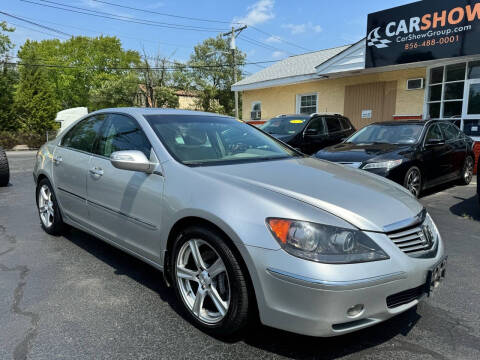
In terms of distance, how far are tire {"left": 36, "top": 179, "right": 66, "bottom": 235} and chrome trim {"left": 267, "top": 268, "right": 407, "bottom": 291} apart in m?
3.25

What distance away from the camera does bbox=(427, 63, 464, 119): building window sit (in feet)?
34.0

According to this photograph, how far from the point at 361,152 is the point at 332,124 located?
4036 mm

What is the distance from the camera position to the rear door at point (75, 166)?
362cm

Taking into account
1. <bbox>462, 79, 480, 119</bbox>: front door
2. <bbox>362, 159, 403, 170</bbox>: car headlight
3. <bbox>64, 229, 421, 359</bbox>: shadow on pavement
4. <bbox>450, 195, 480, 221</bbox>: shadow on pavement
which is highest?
<bbox>462, 79, 480, 119</bbox>: front door

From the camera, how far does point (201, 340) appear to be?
2.37 m

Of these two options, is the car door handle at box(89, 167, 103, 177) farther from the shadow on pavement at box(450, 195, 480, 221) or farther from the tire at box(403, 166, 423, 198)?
the shadow on pavement at box(450, 195, 480, 221)

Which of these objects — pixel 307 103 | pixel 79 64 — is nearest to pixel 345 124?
pixel 307 103

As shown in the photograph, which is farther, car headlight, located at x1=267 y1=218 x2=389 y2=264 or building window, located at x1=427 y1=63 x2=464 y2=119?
building window, located at x1=427 y1=63 x2=464 y2=119

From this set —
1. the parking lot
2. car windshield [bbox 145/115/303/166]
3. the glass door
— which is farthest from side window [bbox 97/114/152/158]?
the glass door

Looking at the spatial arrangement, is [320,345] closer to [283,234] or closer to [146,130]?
[283,234]

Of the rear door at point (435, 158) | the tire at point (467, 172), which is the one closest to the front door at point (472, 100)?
the tire at point (467, 172)

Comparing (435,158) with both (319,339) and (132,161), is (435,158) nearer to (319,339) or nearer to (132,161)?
(319,339)

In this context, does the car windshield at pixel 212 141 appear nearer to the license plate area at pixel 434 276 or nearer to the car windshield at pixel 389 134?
the license plate area at pixel 434 276

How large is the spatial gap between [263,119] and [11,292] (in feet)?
50.0
